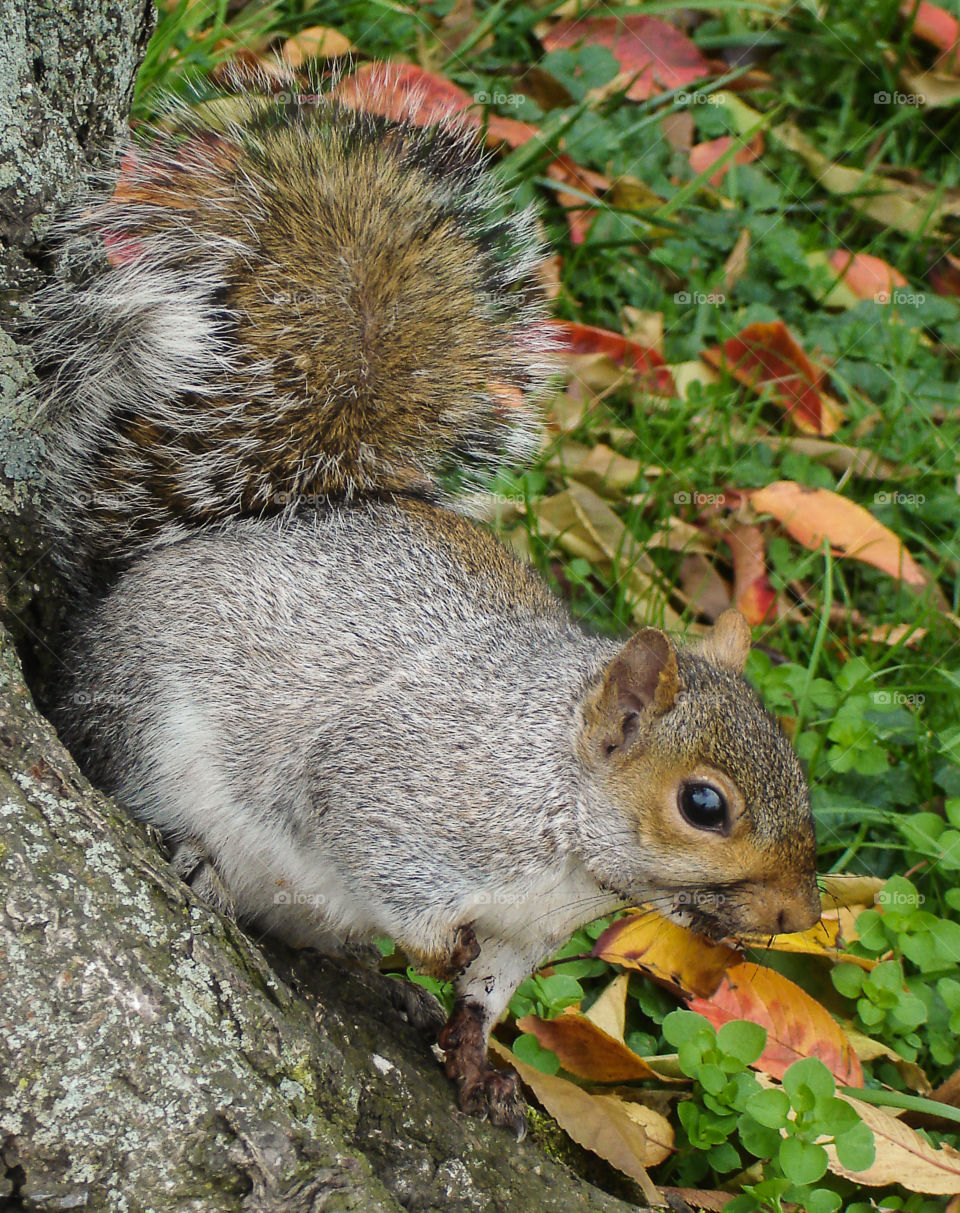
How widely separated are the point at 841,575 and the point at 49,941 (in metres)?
1.65

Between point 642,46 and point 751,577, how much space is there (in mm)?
1507

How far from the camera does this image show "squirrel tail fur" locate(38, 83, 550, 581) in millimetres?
1450

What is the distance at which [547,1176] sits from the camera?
1308 millimetres

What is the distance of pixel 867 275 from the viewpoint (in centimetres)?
285

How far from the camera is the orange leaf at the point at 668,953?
5.32 feet

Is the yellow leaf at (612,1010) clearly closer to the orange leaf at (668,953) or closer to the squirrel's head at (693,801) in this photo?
the orange leaf at (668,953)

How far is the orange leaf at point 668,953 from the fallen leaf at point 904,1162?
10.4 inches

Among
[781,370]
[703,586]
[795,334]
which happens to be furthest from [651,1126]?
[795,334]

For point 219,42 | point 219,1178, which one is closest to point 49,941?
point 219,1178

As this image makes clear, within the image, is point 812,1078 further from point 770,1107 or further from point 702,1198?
point 702,1198

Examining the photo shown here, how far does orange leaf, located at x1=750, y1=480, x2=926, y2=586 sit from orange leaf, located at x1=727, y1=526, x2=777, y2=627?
0.21 feet

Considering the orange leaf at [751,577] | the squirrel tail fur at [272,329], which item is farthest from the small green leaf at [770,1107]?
→ the orange leaf at [751,577]

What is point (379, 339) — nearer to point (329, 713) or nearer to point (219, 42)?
point (329, 713)

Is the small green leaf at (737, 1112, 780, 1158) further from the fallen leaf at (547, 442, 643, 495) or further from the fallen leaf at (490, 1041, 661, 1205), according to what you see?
the fallen leaf at (547, 442, 643, 495)
